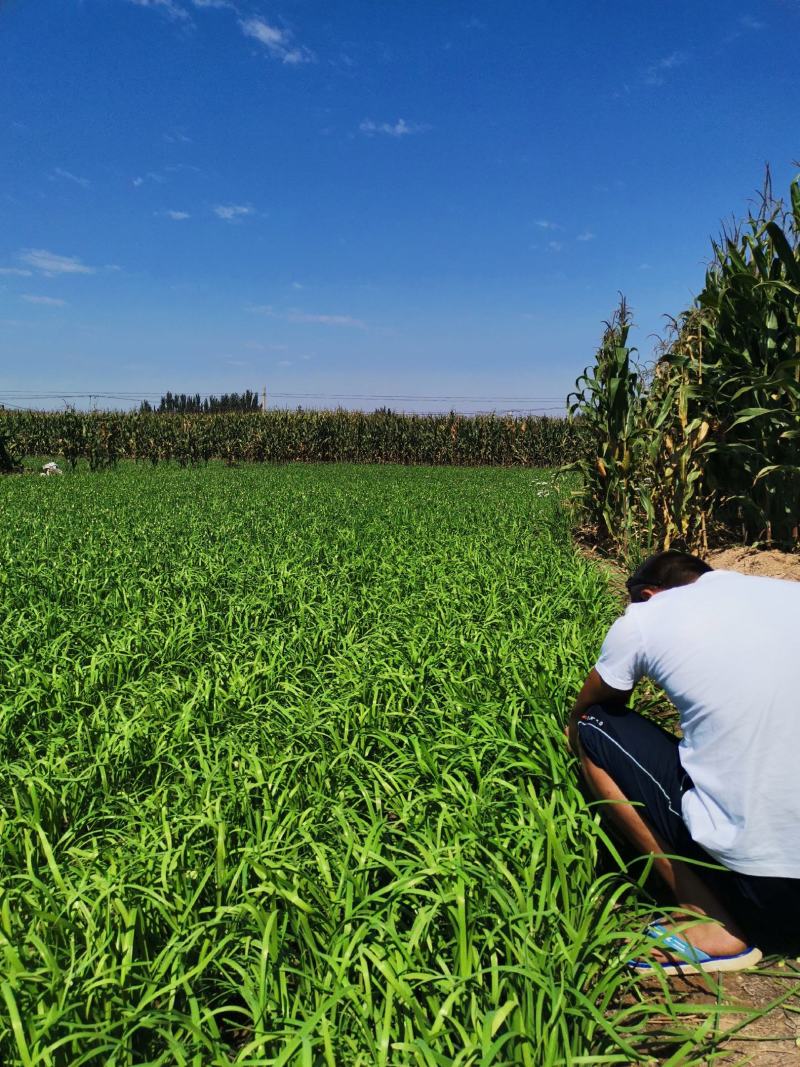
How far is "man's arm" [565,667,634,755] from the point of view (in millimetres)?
2500

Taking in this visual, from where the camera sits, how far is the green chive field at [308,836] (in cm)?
181

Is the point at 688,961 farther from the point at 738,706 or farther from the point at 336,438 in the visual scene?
the point at 336,438

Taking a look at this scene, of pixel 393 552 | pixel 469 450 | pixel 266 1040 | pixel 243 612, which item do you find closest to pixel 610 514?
pixel 393 552

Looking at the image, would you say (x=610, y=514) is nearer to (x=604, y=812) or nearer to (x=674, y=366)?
(x=674, y=366)

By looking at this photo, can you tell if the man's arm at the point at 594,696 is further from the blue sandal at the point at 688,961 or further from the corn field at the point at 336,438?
the corn field at the point at 336,438

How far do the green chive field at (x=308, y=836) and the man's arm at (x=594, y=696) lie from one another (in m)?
0.21

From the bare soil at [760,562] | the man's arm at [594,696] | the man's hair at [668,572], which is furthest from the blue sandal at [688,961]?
the bare soil at [760,562]

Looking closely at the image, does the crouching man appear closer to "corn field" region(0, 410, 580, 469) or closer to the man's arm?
the man's arm

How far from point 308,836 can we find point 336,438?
32.0m

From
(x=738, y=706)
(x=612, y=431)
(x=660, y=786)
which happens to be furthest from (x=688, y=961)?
(x=612, y=431)

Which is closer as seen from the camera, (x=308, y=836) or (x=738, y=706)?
(x=738, y=706)

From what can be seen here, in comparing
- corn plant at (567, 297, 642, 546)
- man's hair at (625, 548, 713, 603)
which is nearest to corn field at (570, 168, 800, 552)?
corn plant at (567, 297, 642, 546)

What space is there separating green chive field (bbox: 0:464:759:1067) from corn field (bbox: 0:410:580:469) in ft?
88.1

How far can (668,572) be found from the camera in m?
2.46
